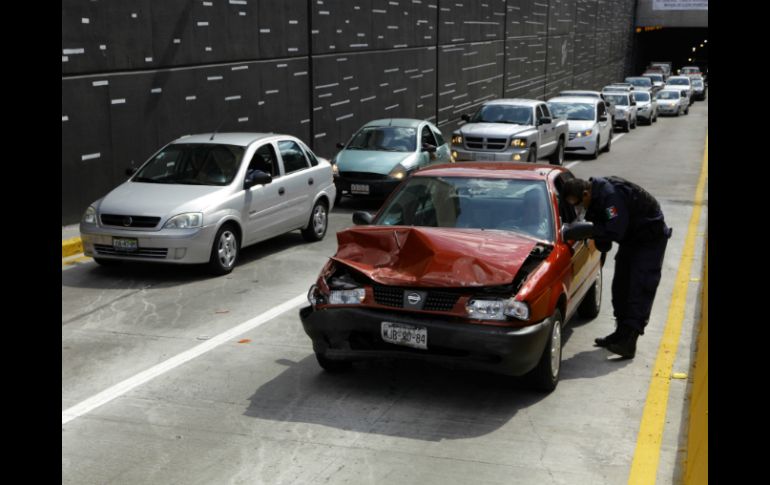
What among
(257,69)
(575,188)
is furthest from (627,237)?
(257,69)

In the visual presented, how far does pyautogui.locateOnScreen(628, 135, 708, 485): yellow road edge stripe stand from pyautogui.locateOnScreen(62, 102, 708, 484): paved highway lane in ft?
0.20

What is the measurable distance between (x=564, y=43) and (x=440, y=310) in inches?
1792

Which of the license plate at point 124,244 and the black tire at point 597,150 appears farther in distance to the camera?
the black tire at point 597,150

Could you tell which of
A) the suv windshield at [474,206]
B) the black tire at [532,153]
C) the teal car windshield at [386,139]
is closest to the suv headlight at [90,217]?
the suv windshield at [474,206]

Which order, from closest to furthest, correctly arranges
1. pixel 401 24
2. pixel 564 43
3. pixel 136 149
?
pixel 136 149, pixel 401 24, pixel 564 43

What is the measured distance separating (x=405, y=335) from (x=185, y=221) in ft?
16.9

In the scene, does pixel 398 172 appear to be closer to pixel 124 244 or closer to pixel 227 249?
pixel 227 249

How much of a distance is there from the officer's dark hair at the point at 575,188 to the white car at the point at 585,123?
766 inches

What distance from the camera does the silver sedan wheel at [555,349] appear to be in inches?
279

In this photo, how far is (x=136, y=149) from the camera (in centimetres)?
1628

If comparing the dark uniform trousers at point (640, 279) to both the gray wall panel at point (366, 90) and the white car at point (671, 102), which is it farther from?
the white car at point (671, 102)
